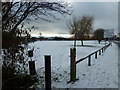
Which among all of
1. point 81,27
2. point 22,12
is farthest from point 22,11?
point 81,27

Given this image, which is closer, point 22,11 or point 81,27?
point 22,11

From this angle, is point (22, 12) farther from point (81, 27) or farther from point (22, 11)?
point (81, 27)

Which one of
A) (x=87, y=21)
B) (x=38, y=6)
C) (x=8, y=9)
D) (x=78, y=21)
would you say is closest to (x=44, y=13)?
(x=38, y=6)

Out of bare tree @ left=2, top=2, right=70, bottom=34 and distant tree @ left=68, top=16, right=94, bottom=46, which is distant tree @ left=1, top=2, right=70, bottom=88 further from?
distant tree @ left=68, top=16, right=94, bottom=46

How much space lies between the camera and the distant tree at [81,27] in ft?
205

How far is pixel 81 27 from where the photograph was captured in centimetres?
6475

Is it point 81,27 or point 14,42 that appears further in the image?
point 81,27

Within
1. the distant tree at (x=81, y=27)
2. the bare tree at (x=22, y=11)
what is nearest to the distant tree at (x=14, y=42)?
the bare tree at (x=22, y=11)

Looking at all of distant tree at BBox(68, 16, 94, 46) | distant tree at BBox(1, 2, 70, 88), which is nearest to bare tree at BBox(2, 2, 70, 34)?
distant tree at BBox(1, 2, 70, 88)

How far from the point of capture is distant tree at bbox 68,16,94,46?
205 feet

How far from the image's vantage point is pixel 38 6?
730cm

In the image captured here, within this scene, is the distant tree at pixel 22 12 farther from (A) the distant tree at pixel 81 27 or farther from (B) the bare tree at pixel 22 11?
(A) the distant tree at pixel 81 27

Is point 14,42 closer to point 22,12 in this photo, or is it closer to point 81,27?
point 22,12

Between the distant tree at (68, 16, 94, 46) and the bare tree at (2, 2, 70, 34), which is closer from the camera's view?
the bare tree at (2, 2, 70, 34)
